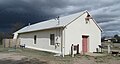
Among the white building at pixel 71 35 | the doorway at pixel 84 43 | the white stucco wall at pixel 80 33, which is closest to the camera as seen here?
the white building at pixel 71 35

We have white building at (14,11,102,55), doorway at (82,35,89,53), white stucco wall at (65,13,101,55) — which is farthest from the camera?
doorway at (82,35,89,53)

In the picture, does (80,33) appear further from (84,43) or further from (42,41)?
(42,41)

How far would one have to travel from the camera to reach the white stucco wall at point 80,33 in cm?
1806

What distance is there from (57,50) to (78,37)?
2.76m

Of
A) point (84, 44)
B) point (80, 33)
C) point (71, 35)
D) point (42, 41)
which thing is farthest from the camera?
point (42, 41)

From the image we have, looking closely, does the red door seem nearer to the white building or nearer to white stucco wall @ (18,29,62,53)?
the white building

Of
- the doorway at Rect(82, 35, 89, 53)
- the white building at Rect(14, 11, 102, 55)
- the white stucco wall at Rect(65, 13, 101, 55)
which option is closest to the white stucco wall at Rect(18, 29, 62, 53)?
the white building at Rect(14, 11, 102, 55)

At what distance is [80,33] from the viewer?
19.3 meters

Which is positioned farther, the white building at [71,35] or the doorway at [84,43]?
the doorway at [84,43]

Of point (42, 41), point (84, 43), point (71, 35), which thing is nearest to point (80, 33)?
point (84, 43)

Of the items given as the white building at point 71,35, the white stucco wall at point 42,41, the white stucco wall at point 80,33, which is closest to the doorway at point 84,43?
the white building at point 71,35

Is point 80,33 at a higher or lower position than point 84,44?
higher

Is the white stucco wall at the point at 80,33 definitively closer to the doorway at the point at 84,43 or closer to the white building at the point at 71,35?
the white building at the point at 71,35

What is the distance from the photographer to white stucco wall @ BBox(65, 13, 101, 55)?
711 inches
